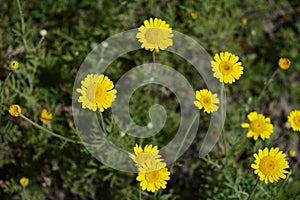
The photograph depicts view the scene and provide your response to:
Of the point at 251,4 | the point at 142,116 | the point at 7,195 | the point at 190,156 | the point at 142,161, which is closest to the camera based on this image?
the point at 142,161

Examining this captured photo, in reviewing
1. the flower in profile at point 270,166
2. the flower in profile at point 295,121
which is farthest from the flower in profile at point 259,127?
the flower in profile at point 270,166

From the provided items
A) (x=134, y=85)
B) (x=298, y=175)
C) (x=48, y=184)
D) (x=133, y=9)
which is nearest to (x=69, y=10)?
(x=133, y=9)

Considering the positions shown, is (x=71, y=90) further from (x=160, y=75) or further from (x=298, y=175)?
(x=298, y=175)

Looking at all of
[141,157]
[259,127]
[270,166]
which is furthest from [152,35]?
[270,166]

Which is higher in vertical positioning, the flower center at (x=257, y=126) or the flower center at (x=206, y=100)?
the flower center at (x=257, y=126)

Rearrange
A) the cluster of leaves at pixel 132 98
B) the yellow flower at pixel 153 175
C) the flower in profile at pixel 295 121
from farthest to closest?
the cluster of leaves at pixel 132 98, the flower in profile at pixel 295 121, the yellow flower at pixel 153 175

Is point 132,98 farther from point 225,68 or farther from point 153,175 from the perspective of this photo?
point 153,175

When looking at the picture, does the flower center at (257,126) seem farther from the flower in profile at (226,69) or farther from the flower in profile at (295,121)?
the flower in profile at (226,69)
